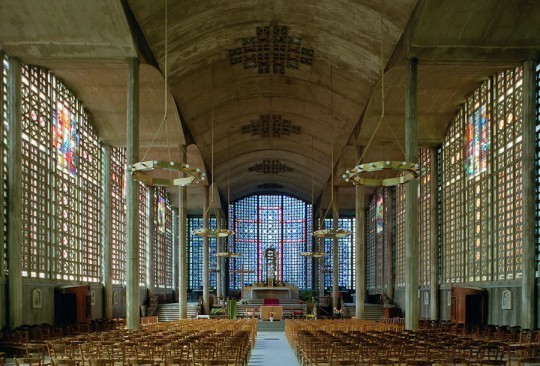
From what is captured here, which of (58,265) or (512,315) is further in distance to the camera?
(58,265)

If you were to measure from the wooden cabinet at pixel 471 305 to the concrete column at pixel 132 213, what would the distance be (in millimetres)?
15538

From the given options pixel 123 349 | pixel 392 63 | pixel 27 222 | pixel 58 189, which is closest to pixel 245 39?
pixel 392 63

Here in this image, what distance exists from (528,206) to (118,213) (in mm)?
24560

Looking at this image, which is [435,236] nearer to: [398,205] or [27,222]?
[398,205]

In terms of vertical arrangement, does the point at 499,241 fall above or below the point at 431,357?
above

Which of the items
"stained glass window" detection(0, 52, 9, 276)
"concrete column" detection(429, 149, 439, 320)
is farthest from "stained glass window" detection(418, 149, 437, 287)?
"stained glass window" detection(0, 52, 9, 276)

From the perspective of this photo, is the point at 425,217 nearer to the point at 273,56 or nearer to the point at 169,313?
the point at 273,56

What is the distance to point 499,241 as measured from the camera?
30234 millimetres

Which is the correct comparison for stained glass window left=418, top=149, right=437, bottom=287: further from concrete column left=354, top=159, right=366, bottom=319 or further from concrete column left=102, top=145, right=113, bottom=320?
concrete column left=102, top=145, right=113, bottom=320

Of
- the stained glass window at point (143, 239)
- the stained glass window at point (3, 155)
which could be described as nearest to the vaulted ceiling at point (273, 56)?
the stained glass window at point (3, 155)

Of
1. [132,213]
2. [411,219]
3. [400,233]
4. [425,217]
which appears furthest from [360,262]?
[132,213]

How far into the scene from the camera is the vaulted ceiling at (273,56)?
2528 centimetres

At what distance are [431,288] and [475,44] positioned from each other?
57.3ft

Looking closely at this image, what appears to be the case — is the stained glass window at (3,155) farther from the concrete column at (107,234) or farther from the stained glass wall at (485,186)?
the stained glass wall at (485,186)
